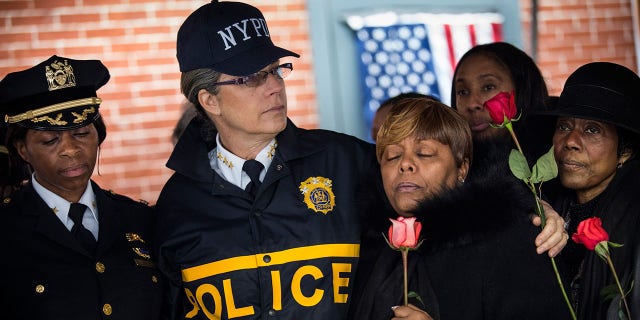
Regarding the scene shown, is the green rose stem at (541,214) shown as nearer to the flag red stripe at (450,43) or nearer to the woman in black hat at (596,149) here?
the woman in black hat at (596,149)

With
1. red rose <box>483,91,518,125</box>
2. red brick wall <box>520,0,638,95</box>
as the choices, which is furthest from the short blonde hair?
red brick wall <box>520,0,638,95</box>

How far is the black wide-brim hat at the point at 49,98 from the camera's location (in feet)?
11.3

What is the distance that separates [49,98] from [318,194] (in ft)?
3.29

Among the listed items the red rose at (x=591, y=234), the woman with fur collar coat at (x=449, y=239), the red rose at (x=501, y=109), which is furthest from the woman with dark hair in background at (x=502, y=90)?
the red rose at (x=591, y=234)

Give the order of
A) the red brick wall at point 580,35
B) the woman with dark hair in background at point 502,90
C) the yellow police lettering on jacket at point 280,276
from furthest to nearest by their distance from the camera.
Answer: the red brick wall at point 580,35, the woman with dark hair in background at point 502,90, the yellow police lettering on jacket at point 280,276

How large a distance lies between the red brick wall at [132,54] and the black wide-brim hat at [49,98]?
2.49 m

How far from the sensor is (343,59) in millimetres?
6129

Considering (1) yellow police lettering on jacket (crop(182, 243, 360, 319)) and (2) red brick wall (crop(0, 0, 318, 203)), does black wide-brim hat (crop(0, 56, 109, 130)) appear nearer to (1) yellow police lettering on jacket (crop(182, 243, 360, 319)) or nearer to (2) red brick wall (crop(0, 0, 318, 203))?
(1) yellow police lettering on jacket (crop(182, 243, 360, 319))

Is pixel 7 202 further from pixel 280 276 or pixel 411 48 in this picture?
pixel 411 48

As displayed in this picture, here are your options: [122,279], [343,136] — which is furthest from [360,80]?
[122,279]

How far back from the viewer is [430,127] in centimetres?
325

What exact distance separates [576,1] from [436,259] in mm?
4254

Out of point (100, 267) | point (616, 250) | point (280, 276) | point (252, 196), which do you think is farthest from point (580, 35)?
point (100, 267)

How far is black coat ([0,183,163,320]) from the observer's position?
330 cm
